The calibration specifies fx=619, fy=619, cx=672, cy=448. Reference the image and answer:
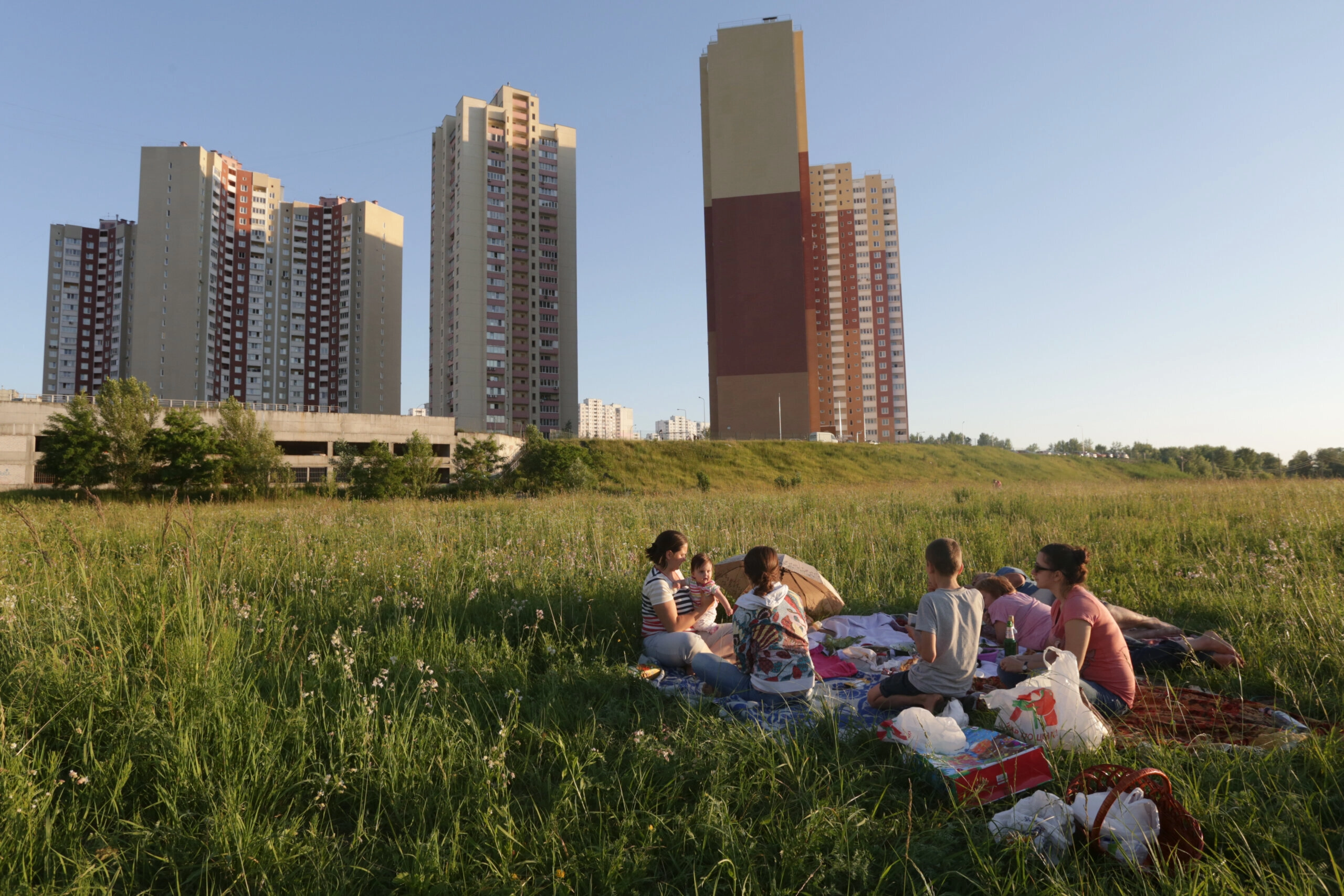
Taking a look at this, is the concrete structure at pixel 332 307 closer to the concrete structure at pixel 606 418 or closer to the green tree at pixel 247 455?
the green tree at pixel 247 455

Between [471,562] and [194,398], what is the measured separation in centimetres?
8029

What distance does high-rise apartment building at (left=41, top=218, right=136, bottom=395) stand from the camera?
70.0 m

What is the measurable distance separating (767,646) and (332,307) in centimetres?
9001

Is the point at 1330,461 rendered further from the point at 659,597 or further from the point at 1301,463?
the point at 659,597

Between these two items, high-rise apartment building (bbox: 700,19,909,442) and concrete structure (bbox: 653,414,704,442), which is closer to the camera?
high-rise apartment building (bbox: 700,19,909,442)

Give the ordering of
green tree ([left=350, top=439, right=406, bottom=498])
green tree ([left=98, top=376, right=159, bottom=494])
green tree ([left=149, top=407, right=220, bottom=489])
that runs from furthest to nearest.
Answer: green tree ([left=149, top=407, right=220, bottom=489]) → green tree ([left=350, top=439, right=406, bottom=498]) → green tree ([left=98, top=376, right=159, bottom=494])

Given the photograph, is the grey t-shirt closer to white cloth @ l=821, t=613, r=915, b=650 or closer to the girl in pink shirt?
the girl in pink shirt

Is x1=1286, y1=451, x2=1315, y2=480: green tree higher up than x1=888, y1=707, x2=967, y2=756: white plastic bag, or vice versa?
x1=1286, y1=451, x2=1315, y2=480: green tree

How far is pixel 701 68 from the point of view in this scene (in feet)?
228

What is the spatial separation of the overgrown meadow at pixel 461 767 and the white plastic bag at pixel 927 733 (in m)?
0.12

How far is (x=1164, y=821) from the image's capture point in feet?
6.76

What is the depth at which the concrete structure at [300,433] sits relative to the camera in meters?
34.8

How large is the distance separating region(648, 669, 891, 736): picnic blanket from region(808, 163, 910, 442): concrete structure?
76.2 m

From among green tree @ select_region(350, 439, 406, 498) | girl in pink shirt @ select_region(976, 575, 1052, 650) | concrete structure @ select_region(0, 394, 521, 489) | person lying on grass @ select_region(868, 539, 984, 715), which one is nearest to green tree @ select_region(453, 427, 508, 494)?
concrete structure @ select_region(0, 394, 521, 489)
